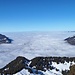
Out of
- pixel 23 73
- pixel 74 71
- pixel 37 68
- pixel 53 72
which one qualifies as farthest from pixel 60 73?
pixel 74 71

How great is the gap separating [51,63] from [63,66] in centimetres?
793

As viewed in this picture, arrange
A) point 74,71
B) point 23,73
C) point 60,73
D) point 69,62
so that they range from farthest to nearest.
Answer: point 69,62, point 60,73, point 23,73, point 74,71

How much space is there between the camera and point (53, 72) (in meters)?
102

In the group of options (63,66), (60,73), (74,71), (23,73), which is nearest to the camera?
(74,71)

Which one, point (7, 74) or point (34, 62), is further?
point (34, 62)

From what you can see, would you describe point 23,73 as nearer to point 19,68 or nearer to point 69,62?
point 19,68

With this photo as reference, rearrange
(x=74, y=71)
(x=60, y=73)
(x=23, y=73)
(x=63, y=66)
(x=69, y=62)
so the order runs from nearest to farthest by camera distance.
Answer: (x=74, y=71) < (x=23, y=73) < (x=60, y=73) < (x=63, y=66) < (x=69, y=62)

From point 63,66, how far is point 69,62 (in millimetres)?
10640

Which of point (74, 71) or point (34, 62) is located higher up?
point (74, 71)

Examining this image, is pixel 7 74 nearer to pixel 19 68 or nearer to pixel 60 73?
pixel 19 68

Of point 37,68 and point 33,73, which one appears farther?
point 37,68

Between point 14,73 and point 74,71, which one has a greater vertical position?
point 74,71

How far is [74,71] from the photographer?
178 feet

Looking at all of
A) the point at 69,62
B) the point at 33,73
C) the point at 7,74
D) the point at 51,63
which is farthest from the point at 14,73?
the point at 69,62
